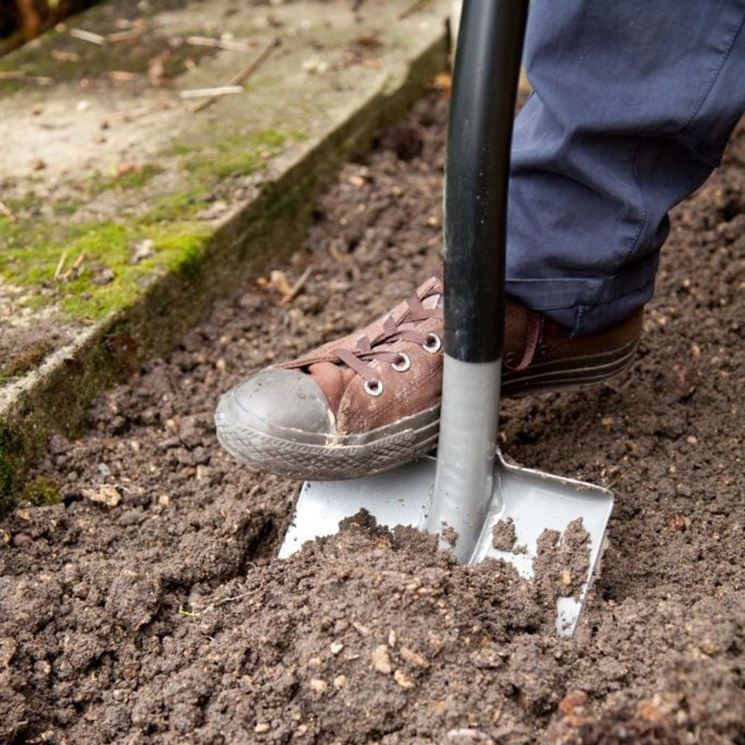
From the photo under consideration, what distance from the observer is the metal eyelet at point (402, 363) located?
1.82 m

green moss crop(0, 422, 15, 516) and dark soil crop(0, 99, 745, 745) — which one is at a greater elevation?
green moss crop(0, 422, 15, 516)

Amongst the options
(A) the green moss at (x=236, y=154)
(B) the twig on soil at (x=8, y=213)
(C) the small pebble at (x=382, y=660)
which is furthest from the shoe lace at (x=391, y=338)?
(B) the twig on soil at (x=8, y=213)

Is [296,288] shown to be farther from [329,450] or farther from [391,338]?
[329,450]

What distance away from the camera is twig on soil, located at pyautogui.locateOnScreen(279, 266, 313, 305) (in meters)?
2.59

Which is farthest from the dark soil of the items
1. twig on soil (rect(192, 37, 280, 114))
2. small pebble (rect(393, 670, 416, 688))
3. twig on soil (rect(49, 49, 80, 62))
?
twig on soil (rect(49, 49, 80, 62))

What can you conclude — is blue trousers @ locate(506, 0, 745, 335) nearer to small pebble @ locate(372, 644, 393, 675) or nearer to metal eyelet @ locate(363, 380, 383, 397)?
metal eyelet @ locate(363, 380, 383, 397)

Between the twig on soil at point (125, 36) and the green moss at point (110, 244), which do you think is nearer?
the green moss at point (110, 244)

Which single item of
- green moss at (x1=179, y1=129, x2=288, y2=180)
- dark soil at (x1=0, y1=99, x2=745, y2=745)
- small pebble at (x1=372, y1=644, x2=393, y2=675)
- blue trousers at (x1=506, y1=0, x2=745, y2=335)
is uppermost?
blue trousers at (x1=506, y1=0, x2=745, y2=335)

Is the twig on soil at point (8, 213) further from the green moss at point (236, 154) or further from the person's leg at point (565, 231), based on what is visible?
the person's leg at point (565, 231)

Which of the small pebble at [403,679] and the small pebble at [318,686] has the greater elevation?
the small pebble at [403,679]

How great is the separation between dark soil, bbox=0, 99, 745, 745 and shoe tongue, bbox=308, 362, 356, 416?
0.23 m

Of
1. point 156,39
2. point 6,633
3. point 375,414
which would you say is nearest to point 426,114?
point 156,39

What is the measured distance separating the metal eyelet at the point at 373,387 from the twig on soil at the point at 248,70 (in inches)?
60.6

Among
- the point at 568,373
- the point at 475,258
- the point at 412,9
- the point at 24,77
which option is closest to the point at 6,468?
the point at 475,258
